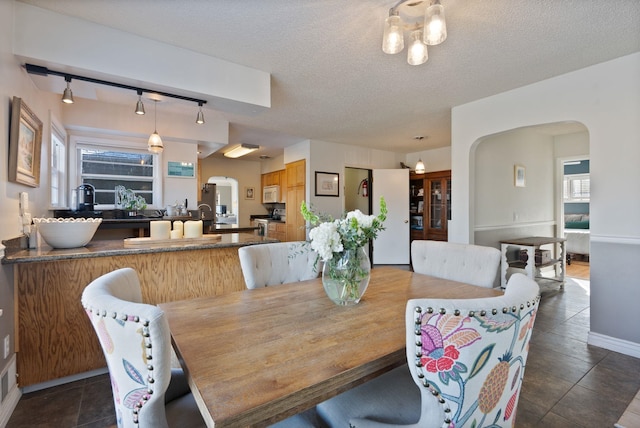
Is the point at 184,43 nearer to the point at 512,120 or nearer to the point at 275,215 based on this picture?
the point at 512,120

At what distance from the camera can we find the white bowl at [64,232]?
6.48 feet

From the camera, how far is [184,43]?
2.20m

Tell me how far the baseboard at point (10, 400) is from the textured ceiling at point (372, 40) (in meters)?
2.23

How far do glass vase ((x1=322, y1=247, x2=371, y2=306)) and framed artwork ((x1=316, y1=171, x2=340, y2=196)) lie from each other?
4155 millimetres

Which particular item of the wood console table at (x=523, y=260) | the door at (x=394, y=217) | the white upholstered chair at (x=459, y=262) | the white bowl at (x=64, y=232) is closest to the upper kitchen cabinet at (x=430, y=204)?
the door at (x=394, y=217)

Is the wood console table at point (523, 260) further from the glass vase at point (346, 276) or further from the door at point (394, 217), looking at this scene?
the glass vase at point (346, 276)

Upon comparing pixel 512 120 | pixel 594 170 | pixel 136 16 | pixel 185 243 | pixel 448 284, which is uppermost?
pixel 136 16

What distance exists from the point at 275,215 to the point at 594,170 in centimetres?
602

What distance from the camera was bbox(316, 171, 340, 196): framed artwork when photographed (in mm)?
5465

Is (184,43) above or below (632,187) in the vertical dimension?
above

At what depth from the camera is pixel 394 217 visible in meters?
6.07

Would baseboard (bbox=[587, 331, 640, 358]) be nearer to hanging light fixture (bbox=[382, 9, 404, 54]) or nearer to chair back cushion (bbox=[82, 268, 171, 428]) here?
hanging light fixture (bbox=[382, 9, 404, 54])

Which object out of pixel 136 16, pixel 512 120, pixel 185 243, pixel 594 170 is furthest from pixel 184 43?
pixel 594 170

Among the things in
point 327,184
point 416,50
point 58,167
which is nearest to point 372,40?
point 416,50
